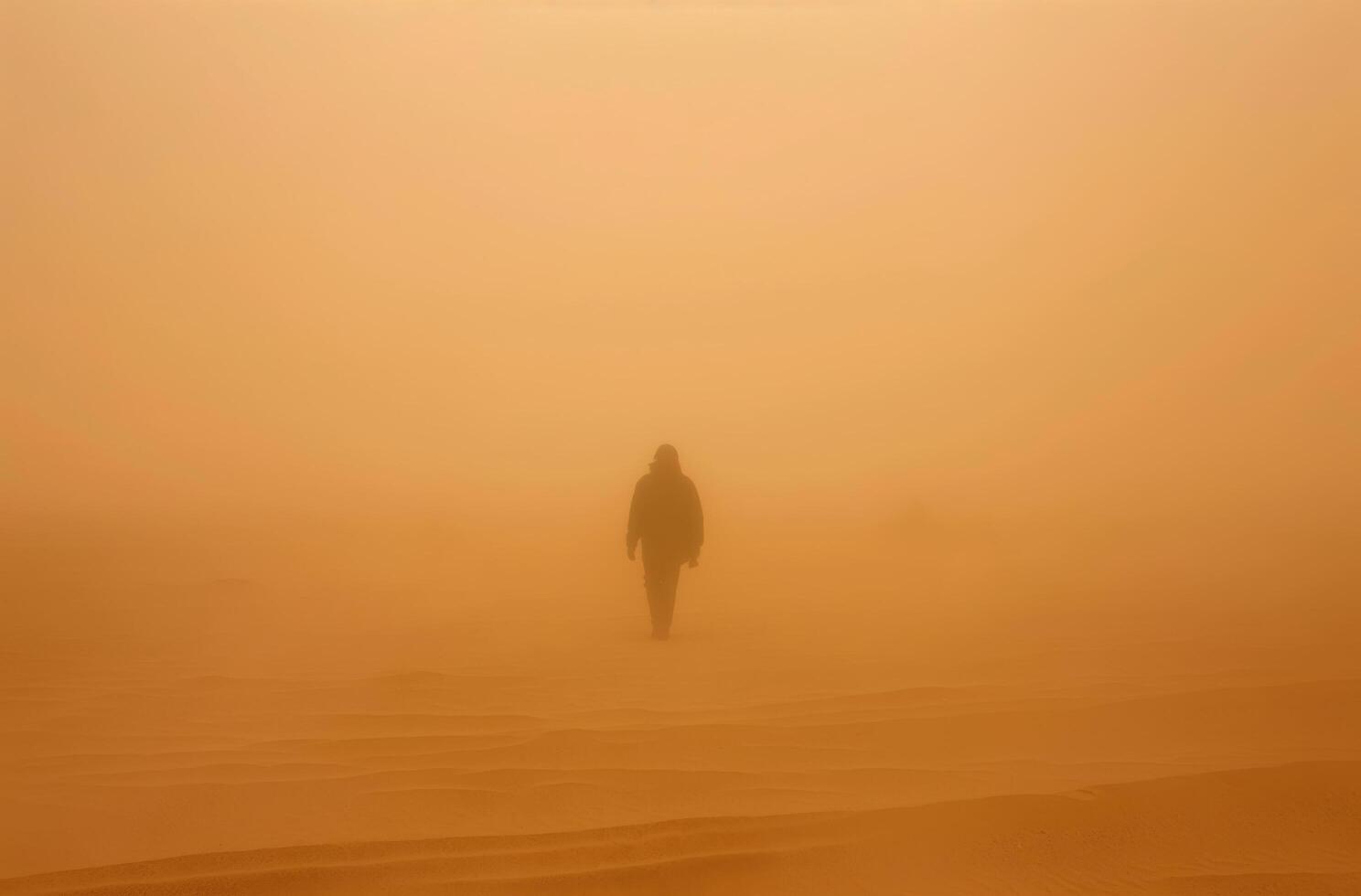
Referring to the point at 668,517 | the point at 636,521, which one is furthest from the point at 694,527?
the point at 636,521

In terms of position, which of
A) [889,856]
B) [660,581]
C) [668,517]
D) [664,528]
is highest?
[668,517]

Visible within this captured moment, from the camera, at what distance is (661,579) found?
9.61 metres

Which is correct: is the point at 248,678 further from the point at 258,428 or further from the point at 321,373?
the point at 321,373

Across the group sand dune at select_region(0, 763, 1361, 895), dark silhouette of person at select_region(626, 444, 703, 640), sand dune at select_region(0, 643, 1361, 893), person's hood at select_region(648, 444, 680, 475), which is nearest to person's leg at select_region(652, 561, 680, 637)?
dark silhouette of person at select_region(626, 444, 703, 640)

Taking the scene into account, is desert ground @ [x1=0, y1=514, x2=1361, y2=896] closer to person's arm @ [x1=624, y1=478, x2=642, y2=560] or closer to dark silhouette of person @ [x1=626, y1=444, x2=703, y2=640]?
dark silhouette of person @ [x1=626, y1=444, x2=703, y2=640]

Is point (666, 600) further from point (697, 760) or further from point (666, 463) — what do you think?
point (697, 760)

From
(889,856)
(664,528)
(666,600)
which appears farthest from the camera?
(664,528)

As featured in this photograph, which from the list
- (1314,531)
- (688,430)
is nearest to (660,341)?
(688,430)

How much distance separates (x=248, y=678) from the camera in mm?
7082

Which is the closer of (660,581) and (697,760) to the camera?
(697,760)

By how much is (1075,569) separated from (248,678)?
32.3 ft

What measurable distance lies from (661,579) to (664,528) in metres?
0.45

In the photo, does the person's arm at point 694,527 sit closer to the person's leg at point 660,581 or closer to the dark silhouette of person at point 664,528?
the dark silhouette of person at point 664,528

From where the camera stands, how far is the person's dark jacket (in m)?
9.68
